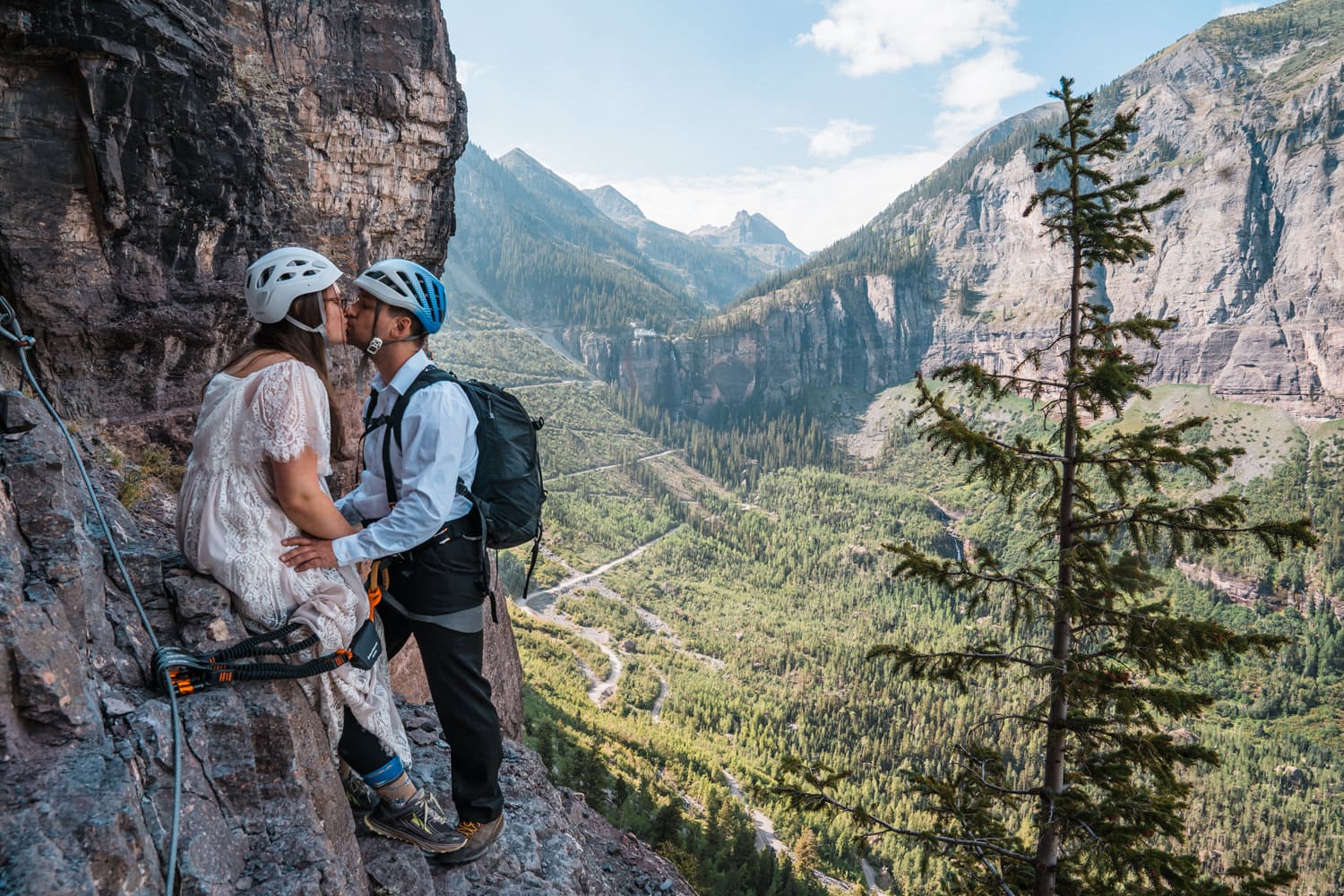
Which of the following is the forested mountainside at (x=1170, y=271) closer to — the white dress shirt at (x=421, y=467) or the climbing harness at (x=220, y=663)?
the white dress shirt at (x=421, y=467)

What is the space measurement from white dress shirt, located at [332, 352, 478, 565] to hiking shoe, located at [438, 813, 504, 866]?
1.97m

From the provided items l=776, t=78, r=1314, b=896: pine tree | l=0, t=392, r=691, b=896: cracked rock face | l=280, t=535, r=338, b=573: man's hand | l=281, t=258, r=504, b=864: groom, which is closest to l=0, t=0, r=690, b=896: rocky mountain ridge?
l=0, t=392, r=691, b=896: cracked rock face

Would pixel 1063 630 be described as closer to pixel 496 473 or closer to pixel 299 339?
pixel 496 473

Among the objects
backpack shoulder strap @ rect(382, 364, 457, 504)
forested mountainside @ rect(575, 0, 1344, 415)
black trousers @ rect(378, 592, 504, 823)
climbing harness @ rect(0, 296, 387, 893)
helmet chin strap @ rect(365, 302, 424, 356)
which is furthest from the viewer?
forested mountainside @ rect(575, 0, 1344, 415)

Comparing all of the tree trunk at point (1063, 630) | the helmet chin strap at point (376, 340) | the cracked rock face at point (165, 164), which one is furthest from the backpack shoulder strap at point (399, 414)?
the tree trunk at point (1063, 630)

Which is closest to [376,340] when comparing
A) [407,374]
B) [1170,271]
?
[407,374]

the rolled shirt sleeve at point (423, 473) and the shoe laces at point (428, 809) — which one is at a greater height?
the rolled shirt sleeve at point (423, 473)

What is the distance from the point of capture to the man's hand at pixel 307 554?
332 centimetres

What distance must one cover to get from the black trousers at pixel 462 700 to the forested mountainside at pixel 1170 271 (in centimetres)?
14184

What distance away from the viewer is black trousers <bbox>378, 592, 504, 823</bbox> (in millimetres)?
3832

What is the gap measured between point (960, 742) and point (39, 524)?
776 centimetres

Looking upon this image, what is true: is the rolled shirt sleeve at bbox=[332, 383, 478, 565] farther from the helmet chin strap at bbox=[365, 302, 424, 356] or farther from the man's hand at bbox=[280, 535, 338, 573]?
the helmet chin strap at bbox=[365, 302, 424, 356]

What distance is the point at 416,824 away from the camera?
13.3 feet

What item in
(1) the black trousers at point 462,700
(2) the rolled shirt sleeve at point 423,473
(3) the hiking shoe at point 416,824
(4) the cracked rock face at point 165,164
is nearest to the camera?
(2) the rolled shirt sleeve at point 423,473
